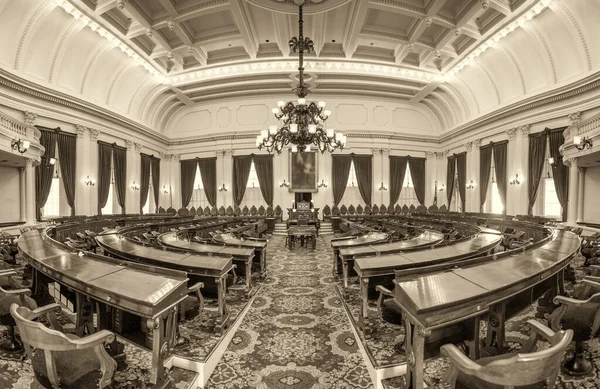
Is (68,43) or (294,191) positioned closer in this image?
(68,43)

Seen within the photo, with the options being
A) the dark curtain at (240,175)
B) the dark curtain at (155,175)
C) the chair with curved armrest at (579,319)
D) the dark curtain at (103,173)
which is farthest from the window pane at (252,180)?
the chair with curved armrest at (579,319)

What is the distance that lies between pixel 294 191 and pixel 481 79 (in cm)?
947

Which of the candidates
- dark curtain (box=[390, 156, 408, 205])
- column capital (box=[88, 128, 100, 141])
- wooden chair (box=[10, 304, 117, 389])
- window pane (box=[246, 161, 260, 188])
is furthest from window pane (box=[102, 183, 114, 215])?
dark curtain (box=[390, 156, 408, 205])

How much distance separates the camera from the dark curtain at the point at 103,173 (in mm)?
11469

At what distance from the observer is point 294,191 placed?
14758 mm

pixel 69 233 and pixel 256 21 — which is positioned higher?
pixel 256 21

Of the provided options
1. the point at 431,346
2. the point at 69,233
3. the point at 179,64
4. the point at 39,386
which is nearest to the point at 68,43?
the point at 179,64

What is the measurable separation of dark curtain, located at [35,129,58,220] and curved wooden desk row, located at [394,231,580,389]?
452 inches

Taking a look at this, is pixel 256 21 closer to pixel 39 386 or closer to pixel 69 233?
pixel 69 233

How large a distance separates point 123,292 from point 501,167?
13730 mm

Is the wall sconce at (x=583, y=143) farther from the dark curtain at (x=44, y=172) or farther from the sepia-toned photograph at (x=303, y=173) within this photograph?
the dark curtain at (x=44, y=172)

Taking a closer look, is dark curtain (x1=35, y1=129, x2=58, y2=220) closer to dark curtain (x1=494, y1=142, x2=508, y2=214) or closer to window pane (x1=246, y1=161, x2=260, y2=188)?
window pane (x1=246, y1=161, x2=260, y2=188)

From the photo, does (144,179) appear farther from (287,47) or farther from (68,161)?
(287,47)

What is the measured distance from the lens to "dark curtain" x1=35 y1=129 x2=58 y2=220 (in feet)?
30.5
